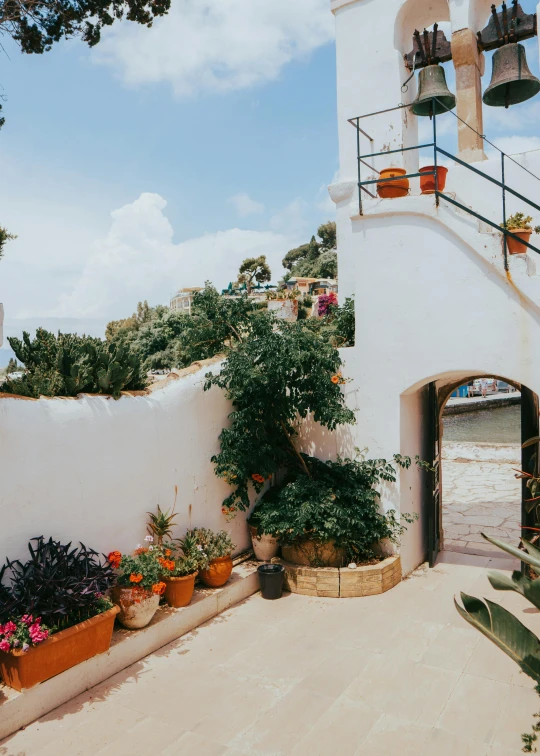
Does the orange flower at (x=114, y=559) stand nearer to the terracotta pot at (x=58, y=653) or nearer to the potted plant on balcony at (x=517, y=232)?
the terracotta pot at (x=58, y=653)

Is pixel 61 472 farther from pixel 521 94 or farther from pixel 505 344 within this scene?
pixel 521 94

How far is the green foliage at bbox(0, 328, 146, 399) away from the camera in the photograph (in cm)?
523

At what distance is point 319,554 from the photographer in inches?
270

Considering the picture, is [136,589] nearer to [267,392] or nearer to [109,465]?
[109,465]

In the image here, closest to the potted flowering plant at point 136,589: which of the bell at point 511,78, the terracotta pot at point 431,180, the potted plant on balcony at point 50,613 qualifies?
the potted plant on balcony at point 50,613

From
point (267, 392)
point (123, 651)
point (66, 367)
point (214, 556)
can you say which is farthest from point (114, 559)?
point (267, 392)

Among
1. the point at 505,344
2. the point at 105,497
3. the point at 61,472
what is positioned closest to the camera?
the point at 61,472

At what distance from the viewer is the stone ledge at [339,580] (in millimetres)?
6680

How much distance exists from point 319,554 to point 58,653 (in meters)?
3.33

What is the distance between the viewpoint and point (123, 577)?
532 centimetres

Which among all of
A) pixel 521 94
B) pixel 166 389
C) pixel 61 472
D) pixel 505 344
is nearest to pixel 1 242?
pixel 166 389

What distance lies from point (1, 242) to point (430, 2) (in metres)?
6.84

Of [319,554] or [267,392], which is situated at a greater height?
[267,392]

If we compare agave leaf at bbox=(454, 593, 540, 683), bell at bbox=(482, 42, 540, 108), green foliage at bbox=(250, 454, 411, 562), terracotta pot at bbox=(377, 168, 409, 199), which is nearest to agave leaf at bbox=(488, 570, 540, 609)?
agave leaf at bbox=(454, 593, 540, 683)
